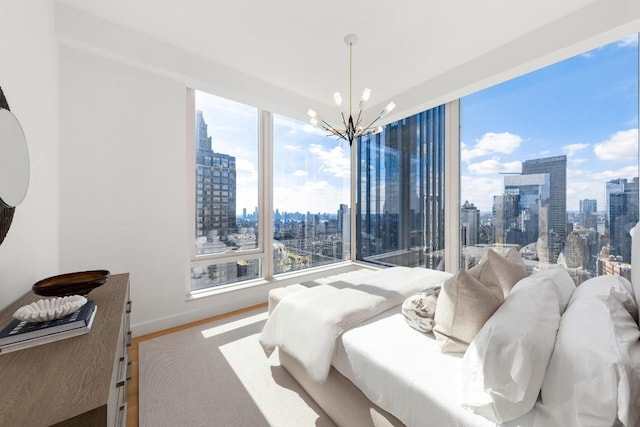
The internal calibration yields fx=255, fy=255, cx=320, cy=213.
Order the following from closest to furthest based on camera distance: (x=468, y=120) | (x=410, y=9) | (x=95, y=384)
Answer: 1. (x=95, y=384)
2. (x=410, y=9)
3. (x=468, y=120)

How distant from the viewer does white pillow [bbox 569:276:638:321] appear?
42.4 inches

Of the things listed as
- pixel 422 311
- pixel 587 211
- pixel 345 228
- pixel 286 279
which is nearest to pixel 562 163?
pixel 587 211

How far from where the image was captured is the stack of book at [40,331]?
89 centimetres

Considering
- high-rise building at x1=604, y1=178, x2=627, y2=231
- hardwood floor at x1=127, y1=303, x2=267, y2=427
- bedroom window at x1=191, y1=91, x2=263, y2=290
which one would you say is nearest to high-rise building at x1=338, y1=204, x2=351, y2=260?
bedroom window at x1=191, y1=91, x2=263, y2=290

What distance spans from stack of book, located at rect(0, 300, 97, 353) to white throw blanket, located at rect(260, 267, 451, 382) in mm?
1095

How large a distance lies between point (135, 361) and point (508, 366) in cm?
269

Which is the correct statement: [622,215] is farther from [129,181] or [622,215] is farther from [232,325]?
[129,181]

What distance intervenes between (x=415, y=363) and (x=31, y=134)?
2667 mm

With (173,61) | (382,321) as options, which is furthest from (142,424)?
(173,61)

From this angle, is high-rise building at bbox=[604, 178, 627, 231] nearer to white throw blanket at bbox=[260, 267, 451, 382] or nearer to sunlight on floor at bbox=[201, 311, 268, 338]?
white throw blanket at bbox=[260, 267, 451, 382]

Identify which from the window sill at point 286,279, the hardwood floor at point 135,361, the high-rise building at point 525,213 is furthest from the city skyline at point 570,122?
the hardwood floor at point 135,361

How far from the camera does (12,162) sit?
1.31 m

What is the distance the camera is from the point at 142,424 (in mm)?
1552

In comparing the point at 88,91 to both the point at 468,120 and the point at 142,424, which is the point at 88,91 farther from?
the point at 468,120
